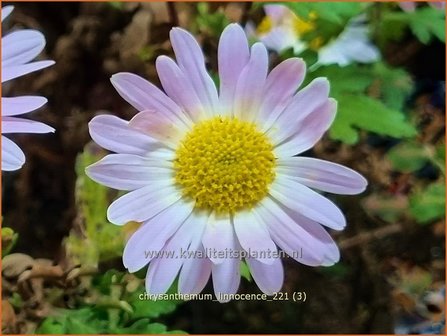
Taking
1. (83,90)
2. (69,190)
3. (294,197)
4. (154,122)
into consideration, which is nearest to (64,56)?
(83,90)

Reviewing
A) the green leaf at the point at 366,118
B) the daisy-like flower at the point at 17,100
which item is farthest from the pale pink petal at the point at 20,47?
the green leaf at the point at 366,118

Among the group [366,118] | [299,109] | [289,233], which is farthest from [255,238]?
[366,118]

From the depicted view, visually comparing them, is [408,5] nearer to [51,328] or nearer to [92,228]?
[92,228]

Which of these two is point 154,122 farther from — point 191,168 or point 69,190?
point 69,190

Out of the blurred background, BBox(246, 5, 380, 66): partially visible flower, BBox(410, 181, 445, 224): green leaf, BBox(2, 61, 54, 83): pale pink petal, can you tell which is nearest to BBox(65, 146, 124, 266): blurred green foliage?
the blurred background

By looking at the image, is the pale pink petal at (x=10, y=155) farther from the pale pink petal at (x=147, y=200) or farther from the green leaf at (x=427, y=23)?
the green leaf at (x=427, y=23)
